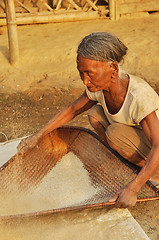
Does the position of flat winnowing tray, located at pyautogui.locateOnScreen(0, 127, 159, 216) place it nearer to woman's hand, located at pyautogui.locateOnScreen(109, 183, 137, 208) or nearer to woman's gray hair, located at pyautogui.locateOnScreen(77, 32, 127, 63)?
woman's hand, located at pyautogui.locateOnScreen(109, 183, 137, 208)

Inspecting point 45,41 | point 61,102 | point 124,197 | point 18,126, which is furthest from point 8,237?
point 45,41

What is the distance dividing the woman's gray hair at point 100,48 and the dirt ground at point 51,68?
1.79 metres

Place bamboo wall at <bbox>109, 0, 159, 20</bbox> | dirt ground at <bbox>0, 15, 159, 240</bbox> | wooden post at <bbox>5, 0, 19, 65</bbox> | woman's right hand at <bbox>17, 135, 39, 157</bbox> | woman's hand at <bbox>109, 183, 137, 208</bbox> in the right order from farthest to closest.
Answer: bamboo wall at <bbox>109, 0, 159, 20</bbox>, wooden post at <bbox>5, 0, 19, 65</bbox>, dirt ground at <bbox>0, 15, 159, 240</bbox>, woman's right hand at <bbox>17, 135, 39, 157</bbox>, woman's hand at <bbox>109, 183, 137, 208</bbox>

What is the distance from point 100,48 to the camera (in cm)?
201

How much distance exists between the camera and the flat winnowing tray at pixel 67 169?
2.52 metres

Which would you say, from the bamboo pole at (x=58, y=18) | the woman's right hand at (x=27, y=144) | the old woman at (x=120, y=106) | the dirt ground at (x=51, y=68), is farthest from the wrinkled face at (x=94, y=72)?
the bamboo pole at (x=58, y=18)

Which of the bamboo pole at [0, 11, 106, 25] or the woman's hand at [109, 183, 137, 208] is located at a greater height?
the bamboo pole at [0, 11, 106, 25]

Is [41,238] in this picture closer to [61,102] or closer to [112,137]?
[112,137]

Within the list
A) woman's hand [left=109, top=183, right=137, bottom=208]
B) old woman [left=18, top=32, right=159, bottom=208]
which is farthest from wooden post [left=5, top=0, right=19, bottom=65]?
woman's hand [left=109, top=183, right=137, bottom=208]

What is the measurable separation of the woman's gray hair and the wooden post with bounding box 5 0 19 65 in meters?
2.96

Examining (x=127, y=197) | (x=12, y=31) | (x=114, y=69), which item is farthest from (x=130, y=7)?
(x=127, y=197)

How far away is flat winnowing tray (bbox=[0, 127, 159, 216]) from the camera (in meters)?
2.52

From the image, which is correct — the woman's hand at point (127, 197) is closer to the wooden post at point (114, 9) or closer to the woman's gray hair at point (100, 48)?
the woman's gray hair at point (100, 48)

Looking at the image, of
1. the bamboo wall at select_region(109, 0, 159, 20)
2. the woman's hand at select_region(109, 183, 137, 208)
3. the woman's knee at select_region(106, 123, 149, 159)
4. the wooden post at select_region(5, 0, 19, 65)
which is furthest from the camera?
the bamboo wall at select_region(109, 0, 159, 20)
